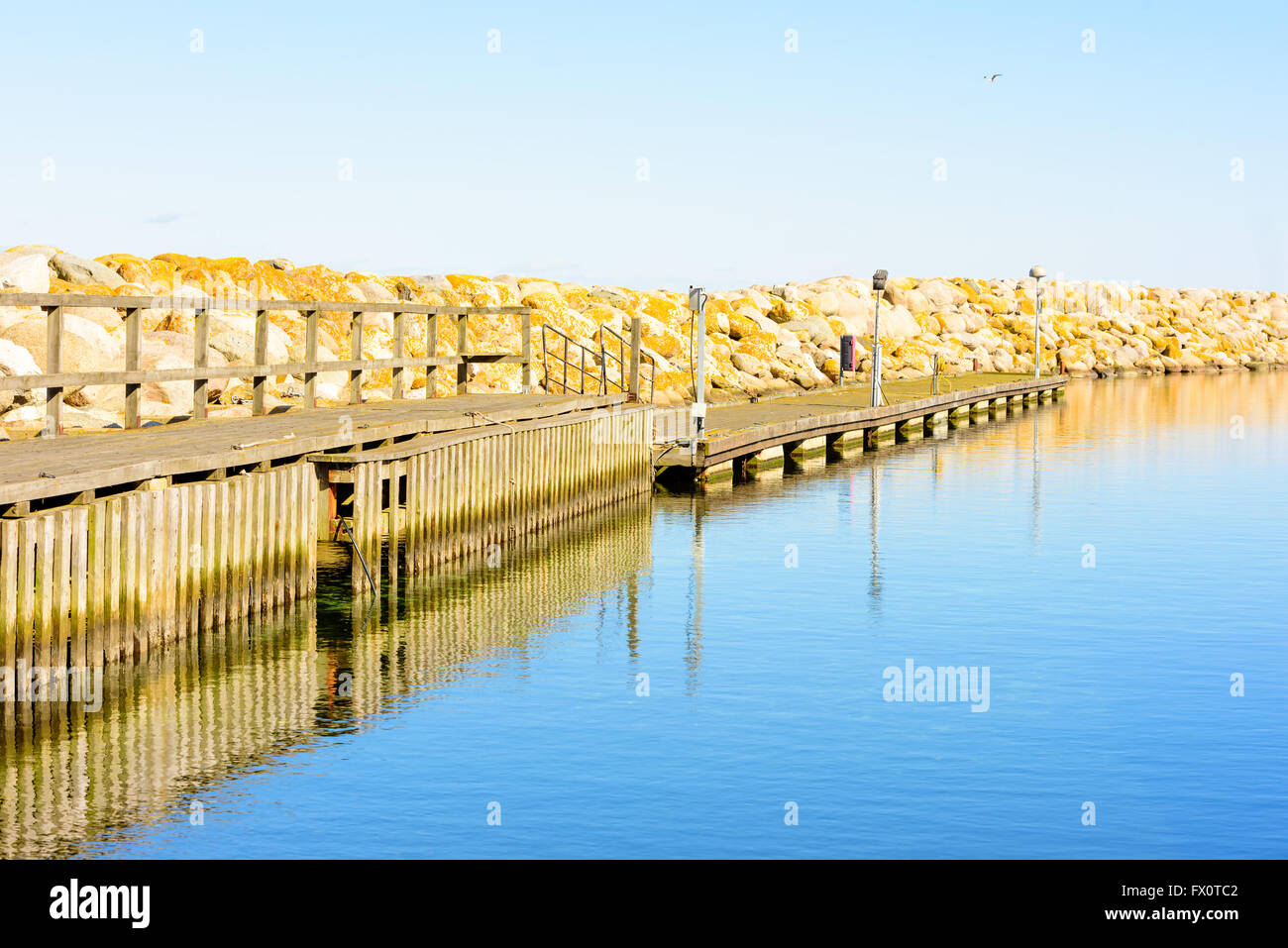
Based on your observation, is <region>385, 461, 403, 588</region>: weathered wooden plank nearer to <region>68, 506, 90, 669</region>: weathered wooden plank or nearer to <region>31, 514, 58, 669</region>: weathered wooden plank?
<region>68, 506, 90, 669</region>: weathered wooden plank

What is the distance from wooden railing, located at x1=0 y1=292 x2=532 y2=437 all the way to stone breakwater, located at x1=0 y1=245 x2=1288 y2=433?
0.40 meters

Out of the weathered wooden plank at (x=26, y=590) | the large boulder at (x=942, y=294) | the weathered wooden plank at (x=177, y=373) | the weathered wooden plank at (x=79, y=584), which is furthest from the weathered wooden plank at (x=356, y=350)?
A: the large boulder at (x=942, y=294)

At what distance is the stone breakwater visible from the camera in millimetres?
31891

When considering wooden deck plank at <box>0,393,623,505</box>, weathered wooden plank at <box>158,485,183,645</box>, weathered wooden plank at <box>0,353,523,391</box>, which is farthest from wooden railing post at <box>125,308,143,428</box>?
weathered wooden plank at <box>158,485,183,645</box>

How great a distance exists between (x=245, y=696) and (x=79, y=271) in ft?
108

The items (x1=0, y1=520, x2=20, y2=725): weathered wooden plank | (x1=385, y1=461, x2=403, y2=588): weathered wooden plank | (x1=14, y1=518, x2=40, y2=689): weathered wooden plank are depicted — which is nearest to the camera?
(x1=0, y1=520, x2=20, y2=725): weathered wooden plank

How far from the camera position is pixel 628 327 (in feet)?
205

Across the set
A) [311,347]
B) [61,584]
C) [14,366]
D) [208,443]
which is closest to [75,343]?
[14,366]

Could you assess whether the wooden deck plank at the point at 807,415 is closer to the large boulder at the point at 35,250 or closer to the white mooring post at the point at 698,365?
the white mooring post at the point at 698,365

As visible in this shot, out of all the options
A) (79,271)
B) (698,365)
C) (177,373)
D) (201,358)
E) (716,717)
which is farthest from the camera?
(79,271)

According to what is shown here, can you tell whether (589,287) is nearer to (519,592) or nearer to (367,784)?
(519,592)

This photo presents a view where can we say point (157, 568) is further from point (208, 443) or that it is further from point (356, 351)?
point (356, 351)
